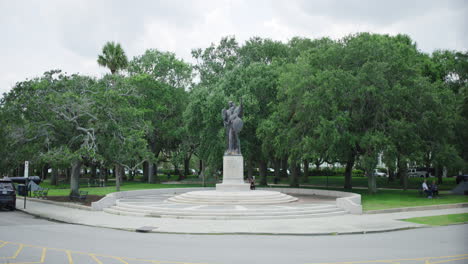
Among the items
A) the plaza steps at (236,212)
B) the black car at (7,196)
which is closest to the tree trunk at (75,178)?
the black car at (7,196)

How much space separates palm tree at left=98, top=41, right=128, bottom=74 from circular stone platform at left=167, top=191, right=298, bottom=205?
1110 inches

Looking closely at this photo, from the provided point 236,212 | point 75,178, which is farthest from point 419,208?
point 75,178

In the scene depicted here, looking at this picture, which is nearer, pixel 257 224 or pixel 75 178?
pixel 257 224

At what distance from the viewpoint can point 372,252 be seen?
11211 mm

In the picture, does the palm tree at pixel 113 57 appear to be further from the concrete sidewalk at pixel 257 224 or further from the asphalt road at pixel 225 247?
the asphalt road at pixel 225 247

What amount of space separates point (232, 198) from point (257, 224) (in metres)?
6.30

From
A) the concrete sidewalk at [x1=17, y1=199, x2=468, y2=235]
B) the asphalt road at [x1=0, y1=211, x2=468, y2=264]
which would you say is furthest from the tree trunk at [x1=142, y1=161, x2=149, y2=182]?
the asphalt road at [x1=0, y1=211, x2=468, y2=264]

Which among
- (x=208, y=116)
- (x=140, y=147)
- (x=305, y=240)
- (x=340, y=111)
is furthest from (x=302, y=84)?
(x=305, y=240)

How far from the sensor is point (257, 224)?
55.4 ft

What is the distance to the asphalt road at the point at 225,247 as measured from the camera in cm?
1036

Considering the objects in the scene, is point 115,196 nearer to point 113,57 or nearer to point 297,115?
point 297,115

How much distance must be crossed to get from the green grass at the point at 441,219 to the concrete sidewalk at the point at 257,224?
0.79m

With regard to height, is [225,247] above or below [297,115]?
below

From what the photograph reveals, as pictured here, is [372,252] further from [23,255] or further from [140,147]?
[140,147]
